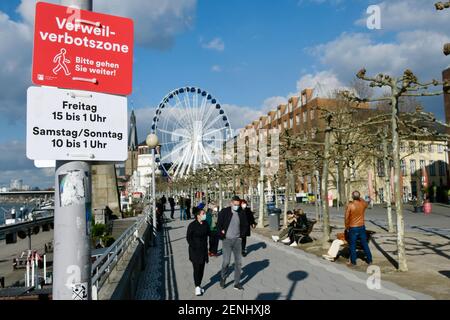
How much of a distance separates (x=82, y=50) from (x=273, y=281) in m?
7.82

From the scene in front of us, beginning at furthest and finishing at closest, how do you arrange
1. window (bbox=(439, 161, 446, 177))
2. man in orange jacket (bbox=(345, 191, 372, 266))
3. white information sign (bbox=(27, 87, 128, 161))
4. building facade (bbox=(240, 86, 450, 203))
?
window (bbox=(439, 161, 446, 177)) < building facade (bbox=(240, 86, 450, 203)) < man in orange jacket (bbox=(345, 191, 372, 266)) < white information sign (bbox=(27, 87, 128, 161))

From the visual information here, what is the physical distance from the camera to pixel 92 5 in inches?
120

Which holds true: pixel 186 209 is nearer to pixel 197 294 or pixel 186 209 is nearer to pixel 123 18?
pixel 197 294

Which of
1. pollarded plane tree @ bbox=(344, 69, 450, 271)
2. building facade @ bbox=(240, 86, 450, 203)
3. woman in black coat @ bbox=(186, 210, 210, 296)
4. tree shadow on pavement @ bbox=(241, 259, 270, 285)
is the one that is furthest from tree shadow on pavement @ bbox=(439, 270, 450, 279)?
building facade @ bbox=(240, 86, 450, 203)

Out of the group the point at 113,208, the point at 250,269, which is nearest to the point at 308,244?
the point at 250,269

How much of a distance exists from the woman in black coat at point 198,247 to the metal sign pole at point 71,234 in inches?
230

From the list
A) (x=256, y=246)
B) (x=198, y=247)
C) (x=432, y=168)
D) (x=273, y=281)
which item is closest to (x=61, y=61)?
(x=198, y=247)

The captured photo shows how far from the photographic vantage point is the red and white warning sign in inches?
109

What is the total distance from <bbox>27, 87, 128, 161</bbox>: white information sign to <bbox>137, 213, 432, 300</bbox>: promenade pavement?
558cm

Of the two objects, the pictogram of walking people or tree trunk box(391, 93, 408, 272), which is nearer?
the pictogram of walking people

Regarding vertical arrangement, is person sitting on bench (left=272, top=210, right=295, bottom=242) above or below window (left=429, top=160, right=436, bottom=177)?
below

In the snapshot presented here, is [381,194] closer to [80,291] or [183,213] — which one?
[183,213]

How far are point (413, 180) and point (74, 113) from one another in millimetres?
68212

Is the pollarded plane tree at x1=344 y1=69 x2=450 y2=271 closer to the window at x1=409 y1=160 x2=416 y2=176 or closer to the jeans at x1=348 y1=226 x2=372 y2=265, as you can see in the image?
the jeans at x1=348 y1=226 x2=372 y2=265
